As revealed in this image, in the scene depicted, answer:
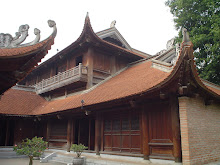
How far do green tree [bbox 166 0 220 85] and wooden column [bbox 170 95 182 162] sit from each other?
368 inches

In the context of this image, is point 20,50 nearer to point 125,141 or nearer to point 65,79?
point 125,141

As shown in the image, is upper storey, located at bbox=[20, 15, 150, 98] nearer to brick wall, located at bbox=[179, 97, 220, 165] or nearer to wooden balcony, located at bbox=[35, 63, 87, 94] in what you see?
wooden balcony, located at bbox=[35, 63, 87, 94]

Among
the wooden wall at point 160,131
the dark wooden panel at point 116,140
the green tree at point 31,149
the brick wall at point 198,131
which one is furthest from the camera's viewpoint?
the dark wooden panel at point 116,140

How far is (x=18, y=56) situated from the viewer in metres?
4.43

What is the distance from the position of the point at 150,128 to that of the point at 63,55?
9988 millimetres

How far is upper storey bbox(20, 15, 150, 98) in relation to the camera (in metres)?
13.3

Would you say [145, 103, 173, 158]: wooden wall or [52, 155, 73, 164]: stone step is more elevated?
[145, 103, 173, 158]: wooden wall

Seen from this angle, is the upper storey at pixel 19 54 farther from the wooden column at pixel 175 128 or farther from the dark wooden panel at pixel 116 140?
the dark wooden panel at pixel 116 140

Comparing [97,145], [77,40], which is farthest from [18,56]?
[77,40]

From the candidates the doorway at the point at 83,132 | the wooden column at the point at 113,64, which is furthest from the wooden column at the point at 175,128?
the wooden column at the point at 113,64

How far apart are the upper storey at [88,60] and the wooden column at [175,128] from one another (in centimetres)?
691

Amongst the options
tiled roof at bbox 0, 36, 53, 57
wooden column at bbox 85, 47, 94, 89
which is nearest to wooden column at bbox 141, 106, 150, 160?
tiled roof at bbox 0, 36, 53, 57

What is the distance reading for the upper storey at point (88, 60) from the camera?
43.6 feet

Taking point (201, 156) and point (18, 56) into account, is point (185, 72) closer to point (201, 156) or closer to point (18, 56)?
point (201, 156)
